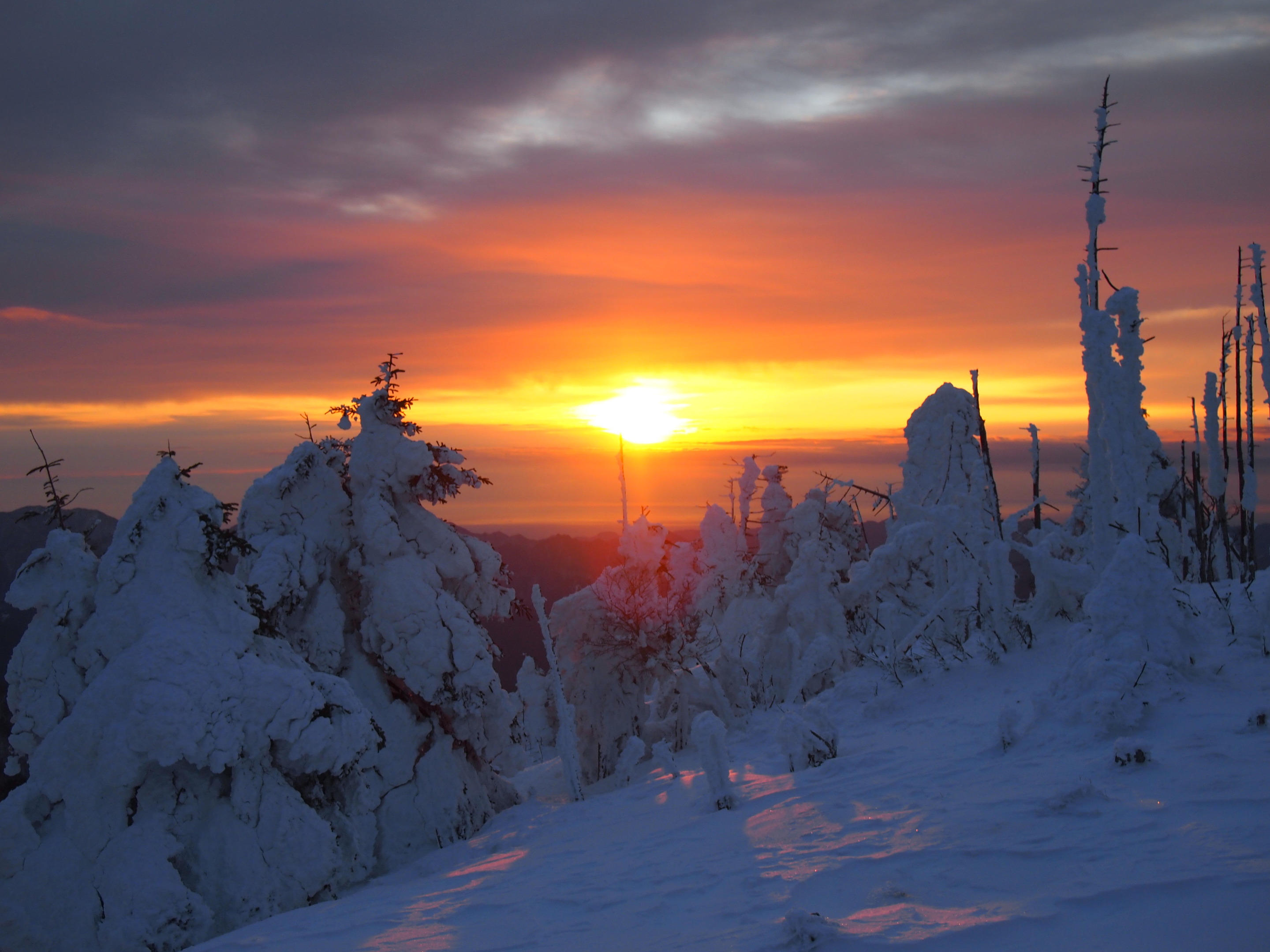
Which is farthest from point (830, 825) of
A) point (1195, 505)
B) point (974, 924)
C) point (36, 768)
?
point (1195, 505)

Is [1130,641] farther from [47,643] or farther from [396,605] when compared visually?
[47,643]

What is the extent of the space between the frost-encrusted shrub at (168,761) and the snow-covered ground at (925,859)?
1640 mm

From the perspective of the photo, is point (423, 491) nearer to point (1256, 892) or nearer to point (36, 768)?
point (36, 768)

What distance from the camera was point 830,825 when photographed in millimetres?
6918

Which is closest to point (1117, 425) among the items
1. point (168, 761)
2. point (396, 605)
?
point (396, 605)

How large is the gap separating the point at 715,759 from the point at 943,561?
8954 mm

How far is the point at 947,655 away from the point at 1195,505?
10.3 m

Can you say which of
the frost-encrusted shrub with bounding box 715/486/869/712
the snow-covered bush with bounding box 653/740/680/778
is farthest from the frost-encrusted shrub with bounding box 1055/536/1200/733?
the frost-encrusted shrub with bounding box 715/486/869/712

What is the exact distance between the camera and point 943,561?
16250 millimetres

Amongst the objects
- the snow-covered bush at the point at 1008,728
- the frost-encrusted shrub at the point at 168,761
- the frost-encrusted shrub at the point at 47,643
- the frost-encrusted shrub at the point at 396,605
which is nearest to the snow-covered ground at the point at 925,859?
the snow-covered bush at the point at 1008,728

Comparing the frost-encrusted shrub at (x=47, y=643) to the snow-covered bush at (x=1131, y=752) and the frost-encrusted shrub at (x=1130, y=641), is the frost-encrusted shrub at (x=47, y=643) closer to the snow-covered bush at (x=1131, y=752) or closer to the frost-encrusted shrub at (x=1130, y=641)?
the snow-covered bush at (x=1131, y=752)

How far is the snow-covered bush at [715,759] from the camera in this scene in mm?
8711

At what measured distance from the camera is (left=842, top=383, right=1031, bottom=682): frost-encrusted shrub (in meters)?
13.2

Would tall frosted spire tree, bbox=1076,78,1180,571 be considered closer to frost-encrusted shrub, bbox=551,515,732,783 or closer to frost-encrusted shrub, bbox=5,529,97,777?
frost-encrusted shrub, bbox=551,515,732,783
